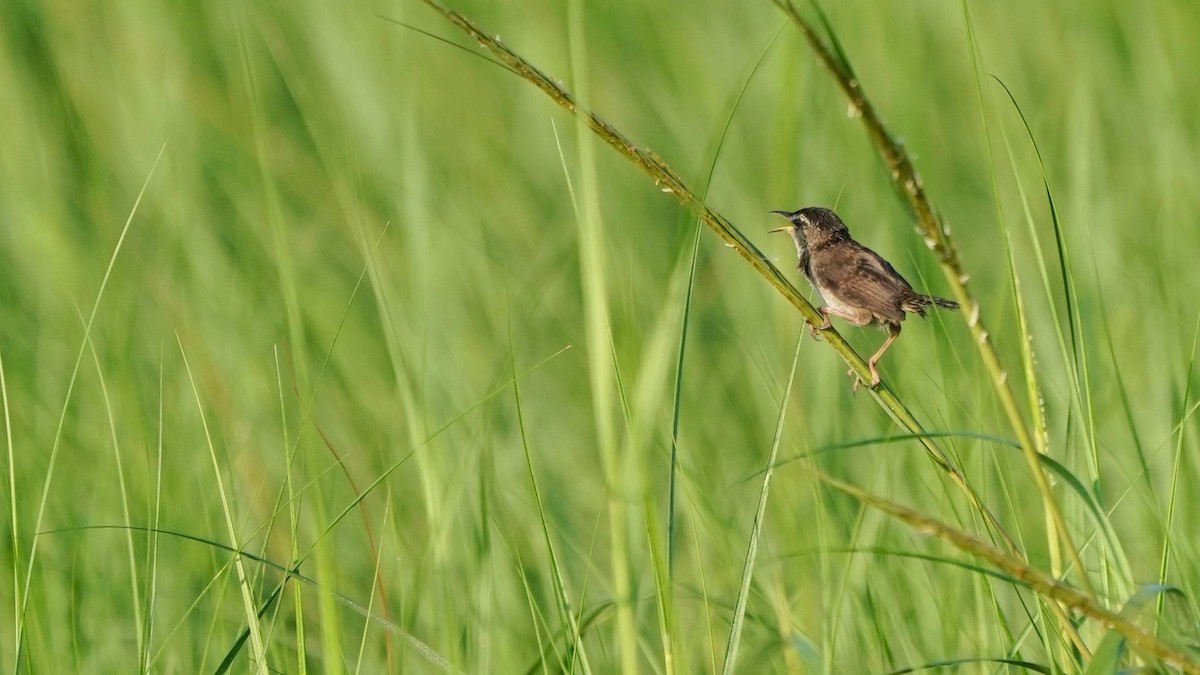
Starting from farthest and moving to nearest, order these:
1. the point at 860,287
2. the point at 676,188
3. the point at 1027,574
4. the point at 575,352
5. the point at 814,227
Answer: the point at 575,352 → the point at 814,227 → the point at 860,287 → the point at 676,188 → the point at 1027,574

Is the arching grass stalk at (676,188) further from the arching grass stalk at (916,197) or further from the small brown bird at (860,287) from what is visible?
the small brown bird at (860,287)

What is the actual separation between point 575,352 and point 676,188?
316cm

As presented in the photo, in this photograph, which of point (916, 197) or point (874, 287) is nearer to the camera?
point (916, 197)

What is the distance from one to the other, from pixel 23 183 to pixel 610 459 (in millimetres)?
4076

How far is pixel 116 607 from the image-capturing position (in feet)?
10.2

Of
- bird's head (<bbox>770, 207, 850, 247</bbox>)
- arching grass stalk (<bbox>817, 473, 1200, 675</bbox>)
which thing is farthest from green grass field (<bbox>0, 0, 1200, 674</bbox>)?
bird's head (<bbox>770, 207, 850, 247</bbox>)

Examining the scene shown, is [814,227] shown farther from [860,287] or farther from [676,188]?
[676,188]

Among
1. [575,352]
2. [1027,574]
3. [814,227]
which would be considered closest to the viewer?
[1027,574]

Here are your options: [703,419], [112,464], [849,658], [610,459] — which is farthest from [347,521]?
[610,459]

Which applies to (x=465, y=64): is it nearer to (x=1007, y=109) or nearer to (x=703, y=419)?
(x=1007, y=109)

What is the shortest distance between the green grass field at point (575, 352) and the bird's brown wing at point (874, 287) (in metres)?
0.09

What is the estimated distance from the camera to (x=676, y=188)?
168cm

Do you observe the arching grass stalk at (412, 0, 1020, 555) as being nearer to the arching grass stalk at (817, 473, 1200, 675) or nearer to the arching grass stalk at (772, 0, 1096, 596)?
the arching grass stalk at (772, 0, 1096, 596)

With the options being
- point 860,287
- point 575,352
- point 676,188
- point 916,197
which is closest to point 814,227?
point 860,287
